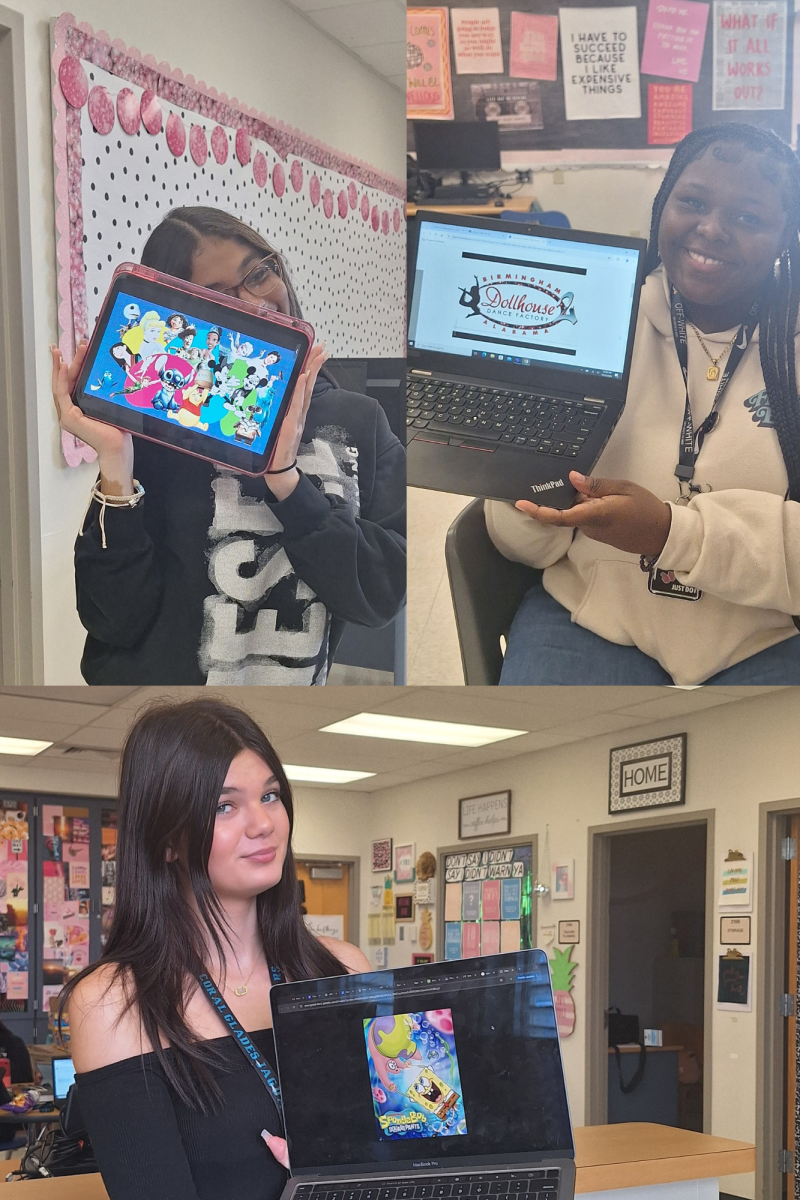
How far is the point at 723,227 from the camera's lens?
10.6 feet

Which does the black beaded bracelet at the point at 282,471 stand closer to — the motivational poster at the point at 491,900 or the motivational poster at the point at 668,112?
the motivational poster at the point at 668,112

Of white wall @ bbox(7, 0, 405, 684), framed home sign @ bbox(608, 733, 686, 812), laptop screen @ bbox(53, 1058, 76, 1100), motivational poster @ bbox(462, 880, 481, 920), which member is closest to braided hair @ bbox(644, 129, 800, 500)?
white wall @ bbox(7, 0, 405, 684)

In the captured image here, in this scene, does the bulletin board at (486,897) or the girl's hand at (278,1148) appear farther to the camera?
the bulletin board at (486,897)

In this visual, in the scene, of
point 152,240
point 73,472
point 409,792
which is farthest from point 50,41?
point 409,792

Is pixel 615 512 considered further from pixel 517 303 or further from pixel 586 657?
pixel 517 303

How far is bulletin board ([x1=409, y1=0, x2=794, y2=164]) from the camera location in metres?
3.27

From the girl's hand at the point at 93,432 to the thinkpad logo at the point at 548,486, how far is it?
A: 113cm

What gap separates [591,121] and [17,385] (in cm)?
180

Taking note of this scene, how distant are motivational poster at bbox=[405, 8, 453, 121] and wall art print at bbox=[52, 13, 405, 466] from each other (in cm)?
24

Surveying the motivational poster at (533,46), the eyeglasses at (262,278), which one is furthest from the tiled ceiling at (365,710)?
the motivational poster at (533,46)

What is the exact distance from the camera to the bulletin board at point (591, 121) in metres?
3.27

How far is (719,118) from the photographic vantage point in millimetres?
3266

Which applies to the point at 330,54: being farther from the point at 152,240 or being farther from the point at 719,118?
the point at 719,118

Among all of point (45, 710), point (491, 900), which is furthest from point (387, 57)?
point (491, 900)
